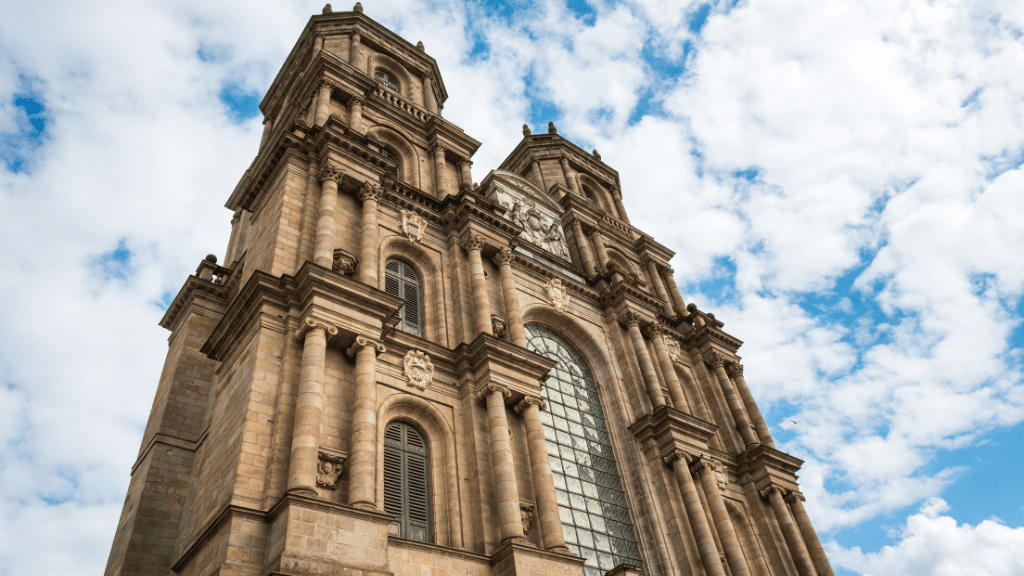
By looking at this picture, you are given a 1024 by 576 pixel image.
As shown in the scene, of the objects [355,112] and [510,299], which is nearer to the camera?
[510,299]

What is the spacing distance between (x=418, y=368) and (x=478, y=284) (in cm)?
494

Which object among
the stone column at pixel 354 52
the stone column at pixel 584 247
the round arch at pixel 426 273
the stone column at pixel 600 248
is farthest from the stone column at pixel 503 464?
the stone column at pixel 354 52

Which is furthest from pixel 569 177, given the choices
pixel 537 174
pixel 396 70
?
pixel 396 70

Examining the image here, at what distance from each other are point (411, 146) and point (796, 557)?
23203 mm

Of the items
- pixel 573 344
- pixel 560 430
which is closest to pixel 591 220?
pixel 573 344

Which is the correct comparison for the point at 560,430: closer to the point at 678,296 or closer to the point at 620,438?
the point at 620,438

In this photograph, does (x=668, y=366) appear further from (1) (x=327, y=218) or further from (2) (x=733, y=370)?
(1) (x=327, y=218)

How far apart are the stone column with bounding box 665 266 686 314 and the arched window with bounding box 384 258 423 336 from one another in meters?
19.0

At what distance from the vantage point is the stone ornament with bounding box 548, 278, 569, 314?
2948cm

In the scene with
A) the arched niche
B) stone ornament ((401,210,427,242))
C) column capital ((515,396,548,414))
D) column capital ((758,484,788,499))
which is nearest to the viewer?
column capital ((515,396,548,414))

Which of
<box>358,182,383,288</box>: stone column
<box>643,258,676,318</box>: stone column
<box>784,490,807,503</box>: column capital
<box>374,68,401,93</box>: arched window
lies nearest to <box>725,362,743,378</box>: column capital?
<box>643,258,676,318</box>: stone column

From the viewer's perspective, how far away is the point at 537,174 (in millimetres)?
43344

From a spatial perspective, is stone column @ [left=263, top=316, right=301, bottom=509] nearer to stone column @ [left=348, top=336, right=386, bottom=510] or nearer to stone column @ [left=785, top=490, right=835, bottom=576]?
stone column @ [left=348, top=336, right=386, bottom=510]

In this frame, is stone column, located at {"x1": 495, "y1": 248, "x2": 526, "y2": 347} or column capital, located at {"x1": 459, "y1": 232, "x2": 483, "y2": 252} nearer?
stone column, located at {"x1": 495, "y1": 248, "x2": 526, "y2": 347}
